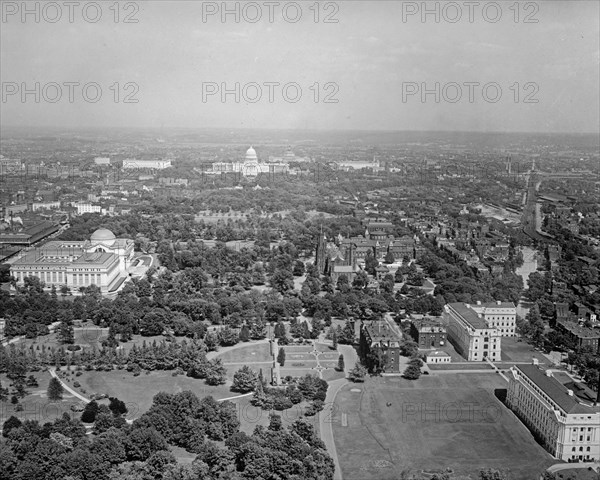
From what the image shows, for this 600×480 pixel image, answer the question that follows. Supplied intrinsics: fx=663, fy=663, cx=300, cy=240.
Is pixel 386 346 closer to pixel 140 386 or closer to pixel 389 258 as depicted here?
pixel 140 386

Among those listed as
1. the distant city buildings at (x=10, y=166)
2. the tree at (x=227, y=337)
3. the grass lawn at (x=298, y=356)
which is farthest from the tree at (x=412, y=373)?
the distant city buildings at (x=10, y=166)

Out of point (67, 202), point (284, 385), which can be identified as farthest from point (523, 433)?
point (67, 202)

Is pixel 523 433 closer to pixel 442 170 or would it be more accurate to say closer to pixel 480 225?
pixel 480 225

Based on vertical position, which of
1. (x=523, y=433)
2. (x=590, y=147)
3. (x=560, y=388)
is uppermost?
(x=590, y=147)

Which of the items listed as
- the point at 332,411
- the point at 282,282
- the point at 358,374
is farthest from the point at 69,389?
the point at 282,282

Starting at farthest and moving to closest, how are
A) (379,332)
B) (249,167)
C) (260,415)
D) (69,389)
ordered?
(249,167)
(379,332)
(69,389)
(260,415)
